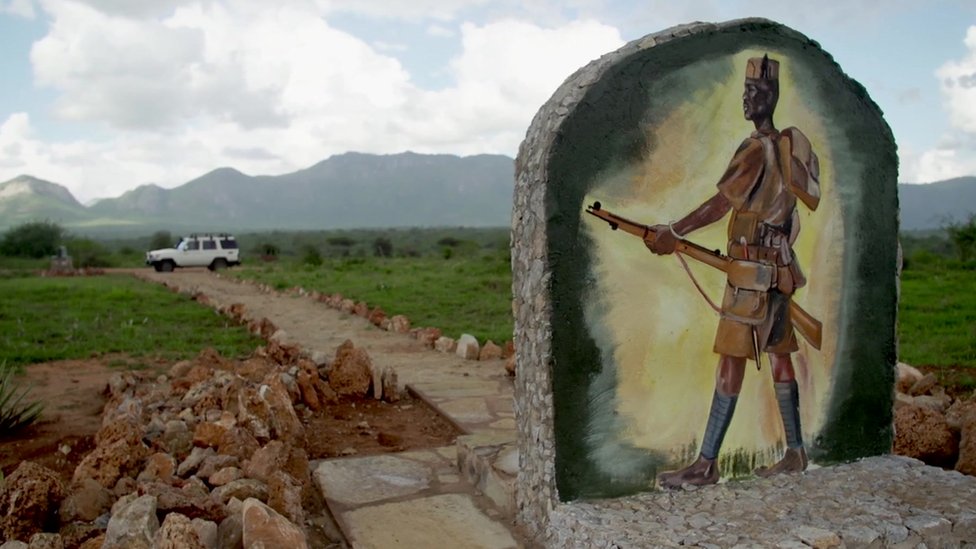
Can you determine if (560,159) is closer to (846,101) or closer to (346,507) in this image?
(846,101)

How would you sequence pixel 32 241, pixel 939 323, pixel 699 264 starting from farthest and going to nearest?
pixel 32 241, pixel 939 323, pixel 699 264

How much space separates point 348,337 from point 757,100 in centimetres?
698

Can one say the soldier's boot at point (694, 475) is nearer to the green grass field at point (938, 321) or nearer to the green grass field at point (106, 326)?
the green grass field at point (938, 321)

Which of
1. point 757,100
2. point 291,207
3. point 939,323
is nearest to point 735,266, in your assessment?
point 757,100

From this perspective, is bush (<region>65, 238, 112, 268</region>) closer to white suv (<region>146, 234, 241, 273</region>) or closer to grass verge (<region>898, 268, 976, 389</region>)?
white suv (<region>146, 234, 241, 273</region>)

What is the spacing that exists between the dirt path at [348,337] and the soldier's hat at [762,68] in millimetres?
3835

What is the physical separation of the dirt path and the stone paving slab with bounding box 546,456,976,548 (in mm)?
3345

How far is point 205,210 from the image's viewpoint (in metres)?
184

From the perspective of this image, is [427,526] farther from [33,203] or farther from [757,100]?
[33,203]

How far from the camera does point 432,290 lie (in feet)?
47.5

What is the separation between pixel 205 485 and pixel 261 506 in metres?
0.85

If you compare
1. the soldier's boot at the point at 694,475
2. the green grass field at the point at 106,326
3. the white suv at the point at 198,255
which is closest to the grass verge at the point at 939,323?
the soldier's boot at the point at 694,475

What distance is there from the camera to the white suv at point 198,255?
2677 centimetres

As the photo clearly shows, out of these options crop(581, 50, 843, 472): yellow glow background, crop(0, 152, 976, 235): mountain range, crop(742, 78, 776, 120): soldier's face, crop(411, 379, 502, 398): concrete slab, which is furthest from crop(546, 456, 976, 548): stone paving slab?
crop(0, 152, 976, 235): mountain range
